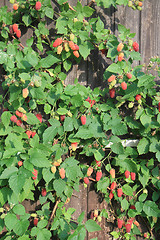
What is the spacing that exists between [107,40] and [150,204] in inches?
48.8

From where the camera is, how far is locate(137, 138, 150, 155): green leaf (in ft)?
5.86

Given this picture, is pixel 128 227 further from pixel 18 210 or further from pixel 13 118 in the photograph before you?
pixel 13 118

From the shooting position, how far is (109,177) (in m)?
1.90

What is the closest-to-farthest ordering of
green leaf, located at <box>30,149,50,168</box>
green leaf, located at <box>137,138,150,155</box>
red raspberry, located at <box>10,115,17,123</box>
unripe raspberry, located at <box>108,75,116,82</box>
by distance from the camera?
1. green leaf, located at <box>30,149,50,168</box>
2. red raspberry, located at <box>10,115,17,123</box>
3. unripe raspberry, located at <box>108,75,116,82</box>
4. green leaf, located at <box>137,138,150,155</box>

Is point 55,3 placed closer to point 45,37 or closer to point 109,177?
point 45,37

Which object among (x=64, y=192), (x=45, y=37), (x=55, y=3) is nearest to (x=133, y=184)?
(x=64, y=192)

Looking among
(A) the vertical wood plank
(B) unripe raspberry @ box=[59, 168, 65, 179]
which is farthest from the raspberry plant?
(A) the vertical wood plank

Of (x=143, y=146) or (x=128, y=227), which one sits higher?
(x=143, y=146)

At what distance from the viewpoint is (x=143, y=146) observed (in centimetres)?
180

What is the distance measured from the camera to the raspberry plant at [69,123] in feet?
5.21

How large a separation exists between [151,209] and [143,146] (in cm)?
48

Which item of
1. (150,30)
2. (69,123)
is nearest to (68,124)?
(69,123)

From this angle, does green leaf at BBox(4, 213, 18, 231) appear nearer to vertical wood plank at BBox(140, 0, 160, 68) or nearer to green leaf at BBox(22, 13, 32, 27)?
green leaf at BBox(22, 13, 32, 27)

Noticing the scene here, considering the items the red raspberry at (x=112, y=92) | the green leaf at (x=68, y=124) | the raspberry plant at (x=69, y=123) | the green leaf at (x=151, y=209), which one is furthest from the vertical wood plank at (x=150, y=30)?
the green leaf at (x=151, y=209)
